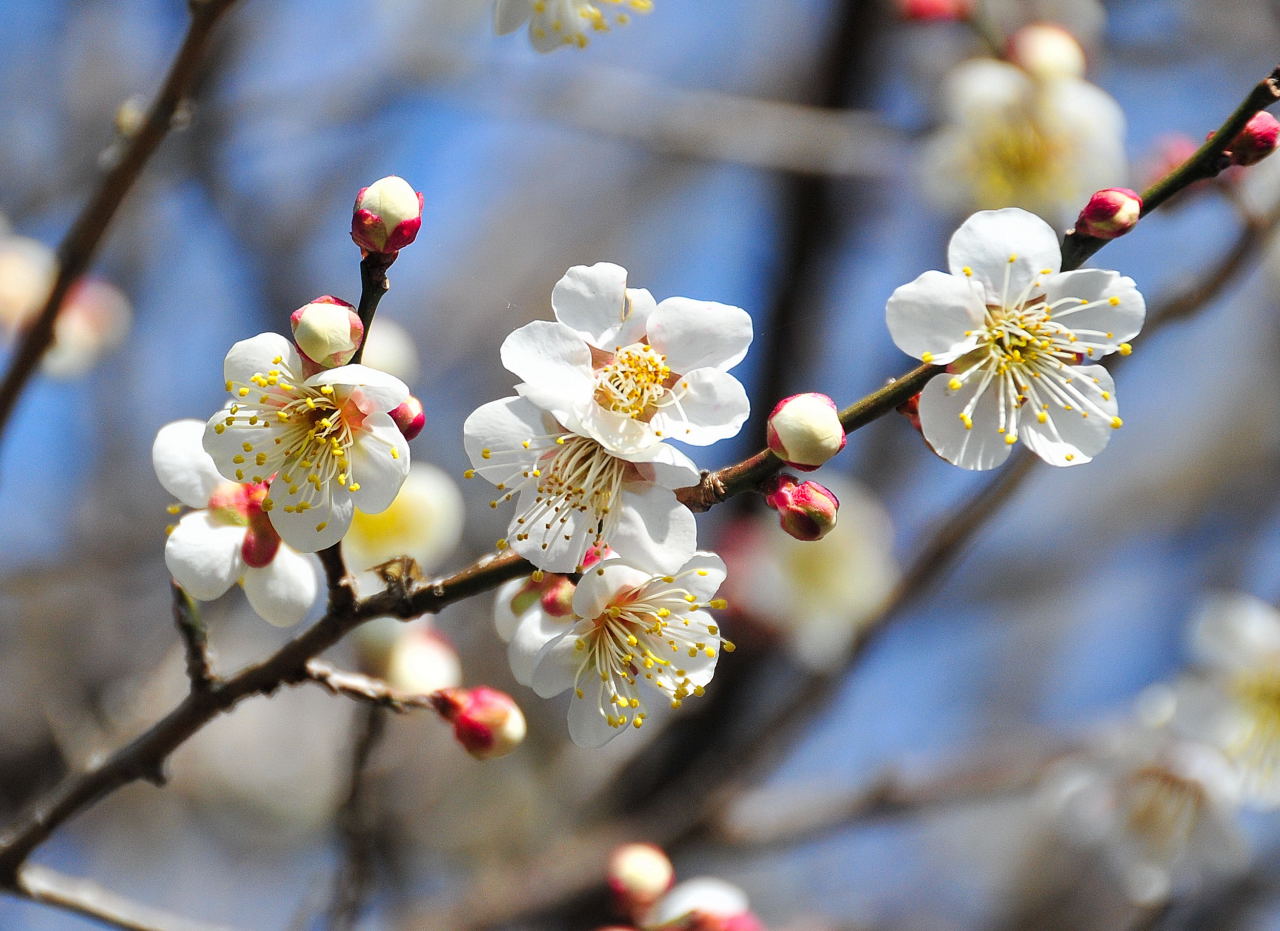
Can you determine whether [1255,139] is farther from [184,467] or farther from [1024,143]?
[1024,143]

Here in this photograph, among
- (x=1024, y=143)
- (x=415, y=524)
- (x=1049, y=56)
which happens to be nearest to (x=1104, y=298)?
(x=415, y=524)

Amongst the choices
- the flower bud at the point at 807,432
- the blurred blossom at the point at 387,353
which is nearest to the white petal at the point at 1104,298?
the flower bud at the point at 807,432

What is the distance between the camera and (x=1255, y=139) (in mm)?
1107

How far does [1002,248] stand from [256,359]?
0.73 m

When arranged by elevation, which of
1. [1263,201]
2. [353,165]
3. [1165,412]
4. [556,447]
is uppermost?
[1165,412]

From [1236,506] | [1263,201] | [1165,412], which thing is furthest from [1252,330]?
[1263,201]

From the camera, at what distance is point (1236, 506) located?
15.9ft

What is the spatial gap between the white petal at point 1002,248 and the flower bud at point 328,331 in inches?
22.9

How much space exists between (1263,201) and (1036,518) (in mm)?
2947

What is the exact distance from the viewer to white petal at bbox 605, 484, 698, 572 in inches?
40.7

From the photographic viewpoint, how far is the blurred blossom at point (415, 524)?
1900mm

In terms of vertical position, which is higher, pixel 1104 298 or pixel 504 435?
pixel 1104 298

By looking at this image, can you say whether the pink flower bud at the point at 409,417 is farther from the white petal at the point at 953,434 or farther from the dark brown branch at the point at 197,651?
the white petal at the point at 953,434

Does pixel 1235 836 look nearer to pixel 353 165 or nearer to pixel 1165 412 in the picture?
pixel 353 165
